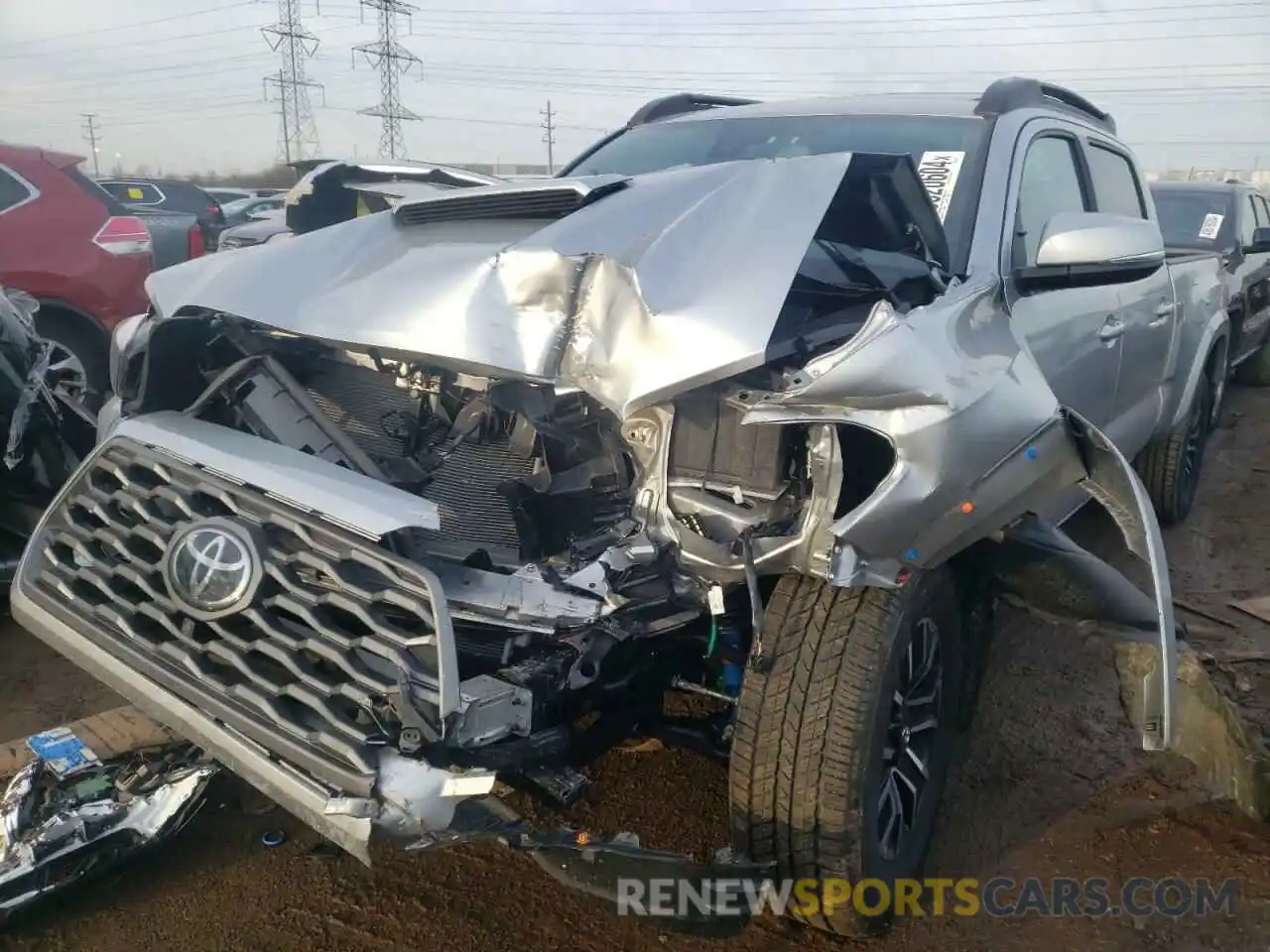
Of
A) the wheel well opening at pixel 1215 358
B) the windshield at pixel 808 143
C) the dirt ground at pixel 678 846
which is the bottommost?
the dirt ground at pixel 678 846

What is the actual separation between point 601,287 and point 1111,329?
223 centimetres

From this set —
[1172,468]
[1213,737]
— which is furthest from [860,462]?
[1172,468]

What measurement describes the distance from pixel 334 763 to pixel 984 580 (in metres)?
1.77

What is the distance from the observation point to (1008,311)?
2.67 m

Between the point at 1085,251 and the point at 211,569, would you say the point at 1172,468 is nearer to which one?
the point at 1085,251

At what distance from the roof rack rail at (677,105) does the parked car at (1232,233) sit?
3.25 m

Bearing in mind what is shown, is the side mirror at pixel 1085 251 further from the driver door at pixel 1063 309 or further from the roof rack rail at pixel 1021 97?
the roof rack rail at pixel 1021 97

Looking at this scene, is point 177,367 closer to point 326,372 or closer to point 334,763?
point 326,372

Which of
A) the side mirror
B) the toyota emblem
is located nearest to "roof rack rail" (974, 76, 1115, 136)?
the side mirror

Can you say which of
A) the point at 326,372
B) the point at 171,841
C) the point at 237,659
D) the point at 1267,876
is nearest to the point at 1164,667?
the point at 1267,876

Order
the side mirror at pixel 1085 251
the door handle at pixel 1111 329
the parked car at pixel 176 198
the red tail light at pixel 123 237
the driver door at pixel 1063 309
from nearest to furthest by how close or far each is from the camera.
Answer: the side mirror at pixel 1085 251
the driver door at pixel 1063 309
the door handle at pixel 1111 329
the red tail light at pixel 123 237
the parked car at pixel 176 198

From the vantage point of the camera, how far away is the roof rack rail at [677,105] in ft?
14.0

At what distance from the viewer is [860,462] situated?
2150 millimetres

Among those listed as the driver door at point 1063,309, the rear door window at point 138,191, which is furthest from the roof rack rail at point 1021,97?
the rear door window at point 138,191
